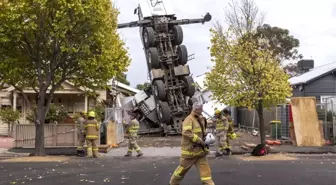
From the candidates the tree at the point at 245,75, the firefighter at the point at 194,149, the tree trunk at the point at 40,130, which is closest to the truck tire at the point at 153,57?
the tree at the point at 245,75

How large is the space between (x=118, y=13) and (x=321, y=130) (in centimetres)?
962

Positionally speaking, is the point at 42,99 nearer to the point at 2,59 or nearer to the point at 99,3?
the point at 2,59

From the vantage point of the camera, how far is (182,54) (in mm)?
23172

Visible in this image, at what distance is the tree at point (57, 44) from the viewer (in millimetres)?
13656

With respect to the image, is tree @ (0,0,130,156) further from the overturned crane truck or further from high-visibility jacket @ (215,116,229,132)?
the overturned crane truck

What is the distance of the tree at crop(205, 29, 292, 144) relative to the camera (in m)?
14.4

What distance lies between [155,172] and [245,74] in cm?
556

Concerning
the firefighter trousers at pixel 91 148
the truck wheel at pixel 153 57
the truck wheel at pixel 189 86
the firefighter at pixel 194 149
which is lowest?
the firefighter trousers at pixel 91 148

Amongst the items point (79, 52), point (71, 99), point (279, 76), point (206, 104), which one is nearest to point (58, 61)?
point (79, 52)

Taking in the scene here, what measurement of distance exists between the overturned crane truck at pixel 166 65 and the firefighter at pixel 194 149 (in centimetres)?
1493

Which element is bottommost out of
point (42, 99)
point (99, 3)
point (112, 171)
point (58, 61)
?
point (112, 171)

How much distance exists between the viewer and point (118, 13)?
16312 mm

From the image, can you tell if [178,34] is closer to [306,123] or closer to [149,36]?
[149,36]

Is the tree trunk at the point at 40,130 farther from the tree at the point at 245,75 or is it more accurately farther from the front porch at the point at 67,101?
Result: the front porch at the point at 67,101
